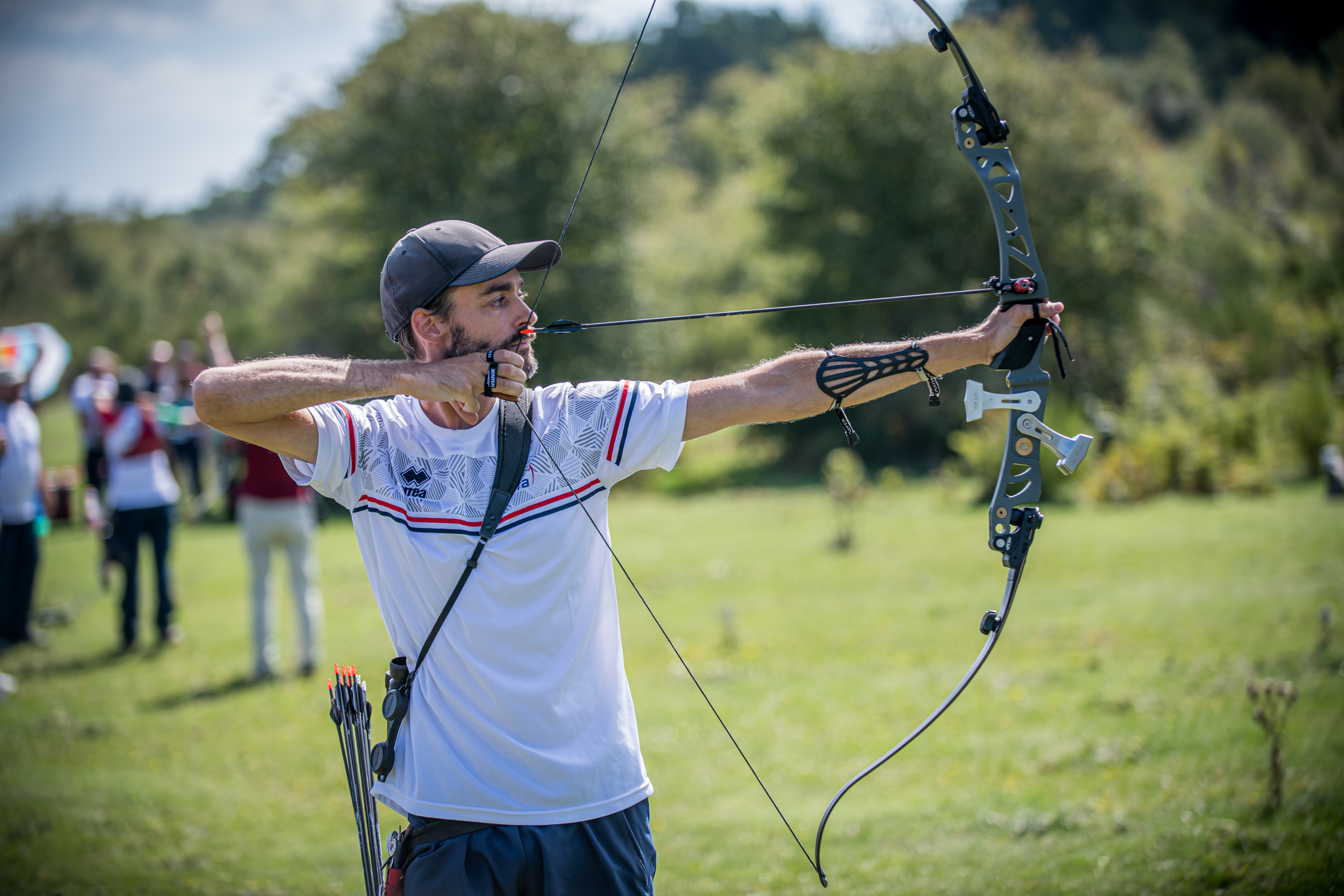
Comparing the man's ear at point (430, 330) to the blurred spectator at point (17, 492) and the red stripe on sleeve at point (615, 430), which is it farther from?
the blurred spectator at point (17, 492)

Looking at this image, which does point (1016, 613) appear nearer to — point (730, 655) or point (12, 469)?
point (730, 655)

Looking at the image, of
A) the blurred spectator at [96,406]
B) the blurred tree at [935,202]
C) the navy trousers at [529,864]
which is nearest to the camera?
the navy trousers at [529,864]

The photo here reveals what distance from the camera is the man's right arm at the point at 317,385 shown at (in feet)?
7.15

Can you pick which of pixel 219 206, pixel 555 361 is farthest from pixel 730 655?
pixel 219 206

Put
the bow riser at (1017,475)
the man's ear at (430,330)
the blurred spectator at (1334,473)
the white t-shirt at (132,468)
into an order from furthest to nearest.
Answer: the blurred spectator at (1334,473), the white t-shirt at (132,468), the bow riser at (1017,475), the man's ear at (430,330)

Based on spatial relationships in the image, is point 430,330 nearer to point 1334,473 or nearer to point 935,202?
point 1334,473

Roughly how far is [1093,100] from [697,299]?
1242cm

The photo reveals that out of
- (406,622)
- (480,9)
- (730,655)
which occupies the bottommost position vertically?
(730,655)

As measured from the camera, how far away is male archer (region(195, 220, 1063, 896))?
2104 mm

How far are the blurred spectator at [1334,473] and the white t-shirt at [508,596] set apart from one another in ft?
33.6

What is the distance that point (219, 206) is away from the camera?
196ft

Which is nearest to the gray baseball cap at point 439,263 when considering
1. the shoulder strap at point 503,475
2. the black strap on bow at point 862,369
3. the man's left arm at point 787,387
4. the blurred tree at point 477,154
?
the shoulder strap at point 503,475

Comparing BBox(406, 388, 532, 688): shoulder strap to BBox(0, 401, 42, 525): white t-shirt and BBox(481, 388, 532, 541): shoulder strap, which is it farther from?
BBox(0, 401, 42, 525): white t-shirt

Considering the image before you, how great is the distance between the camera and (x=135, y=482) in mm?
8266
